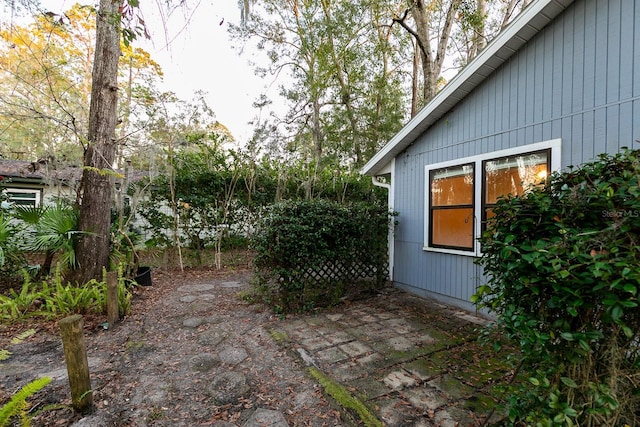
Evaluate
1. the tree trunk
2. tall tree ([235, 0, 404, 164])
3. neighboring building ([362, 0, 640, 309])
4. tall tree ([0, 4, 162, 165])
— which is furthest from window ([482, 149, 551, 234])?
tall tree ([235, 0, 404, 164])

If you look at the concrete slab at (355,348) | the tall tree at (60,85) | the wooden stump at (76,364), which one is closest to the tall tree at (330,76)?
the tall tree at (60,85)

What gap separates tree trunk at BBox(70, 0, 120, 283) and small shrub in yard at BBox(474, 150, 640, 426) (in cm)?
525

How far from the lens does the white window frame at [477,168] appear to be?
3228 mm

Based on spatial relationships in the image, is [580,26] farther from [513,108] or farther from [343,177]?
[343,177]

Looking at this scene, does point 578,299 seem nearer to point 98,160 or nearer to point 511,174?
point 511,174

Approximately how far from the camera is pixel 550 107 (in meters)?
3.30

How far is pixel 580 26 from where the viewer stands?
3.09 meters

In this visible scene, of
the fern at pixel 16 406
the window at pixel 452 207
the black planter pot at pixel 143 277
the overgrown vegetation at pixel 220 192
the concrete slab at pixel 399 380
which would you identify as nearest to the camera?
the fern at pixel 16 406

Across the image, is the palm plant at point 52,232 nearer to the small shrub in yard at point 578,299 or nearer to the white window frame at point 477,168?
the small shrub in yard at point 578,299

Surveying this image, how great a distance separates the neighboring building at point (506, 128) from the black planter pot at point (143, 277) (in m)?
4.75

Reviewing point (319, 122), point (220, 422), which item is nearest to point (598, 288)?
point (220, 422)

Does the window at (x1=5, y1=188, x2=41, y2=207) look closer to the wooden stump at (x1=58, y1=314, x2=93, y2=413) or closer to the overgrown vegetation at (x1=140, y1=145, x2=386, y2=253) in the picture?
the overgrown vegetation at (x1=140, y1=145, x2=386, y2=253)

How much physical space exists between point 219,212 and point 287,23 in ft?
28.6

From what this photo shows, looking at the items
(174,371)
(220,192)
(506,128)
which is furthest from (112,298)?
(506,128)
